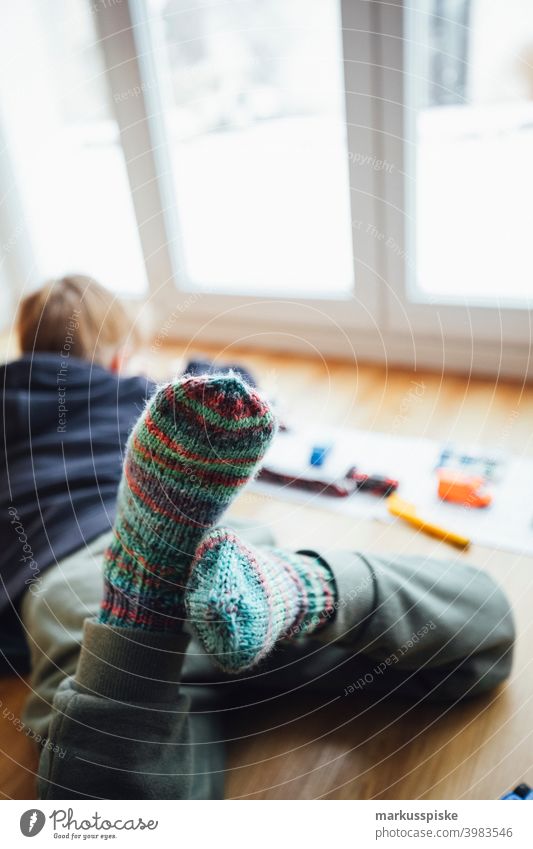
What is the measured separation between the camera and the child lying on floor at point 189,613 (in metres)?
0.58

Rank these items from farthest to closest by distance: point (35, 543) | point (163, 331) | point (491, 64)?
point (163, 331) → point (491, 64) → point (35, 543)

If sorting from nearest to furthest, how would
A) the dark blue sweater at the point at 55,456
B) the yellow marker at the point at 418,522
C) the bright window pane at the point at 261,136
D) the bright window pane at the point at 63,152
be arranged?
the dark blue sweater at the point at 55,456
the yellow marker at the point at 418,522
the bright window pane at the point at 261,136
the bright window pane at the point at 63,152

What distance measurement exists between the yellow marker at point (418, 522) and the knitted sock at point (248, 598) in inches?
10.8

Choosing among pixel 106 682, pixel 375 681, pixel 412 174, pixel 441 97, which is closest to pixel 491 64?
pixel 441 97

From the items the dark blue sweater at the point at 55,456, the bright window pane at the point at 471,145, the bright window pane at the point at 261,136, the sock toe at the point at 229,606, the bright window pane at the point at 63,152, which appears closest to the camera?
the sock toe at the point at 229,606

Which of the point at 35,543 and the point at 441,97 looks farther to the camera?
the point at 441,97

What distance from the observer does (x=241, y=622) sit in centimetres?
56

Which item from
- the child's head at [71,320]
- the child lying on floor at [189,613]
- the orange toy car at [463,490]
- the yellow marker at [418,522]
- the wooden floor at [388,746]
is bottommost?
the wooden floor at [388,746]

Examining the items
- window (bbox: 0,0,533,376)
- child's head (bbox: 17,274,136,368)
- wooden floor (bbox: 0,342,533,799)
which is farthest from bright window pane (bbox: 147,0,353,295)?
wooden floor (bbox: 0,342,533,799)

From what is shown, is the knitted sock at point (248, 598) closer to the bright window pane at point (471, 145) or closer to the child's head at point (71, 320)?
the child's head at point (71, 320)

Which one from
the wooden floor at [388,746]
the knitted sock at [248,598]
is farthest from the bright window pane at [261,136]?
the knitted sock at [248,598]

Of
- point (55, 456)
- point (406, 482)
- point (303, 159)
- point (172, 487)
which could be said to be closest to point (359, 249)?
point (303, 159)

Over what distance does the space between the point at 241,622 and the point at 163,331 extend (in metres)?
1.01
